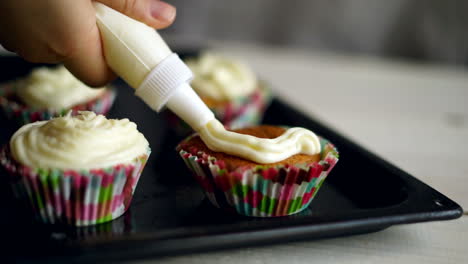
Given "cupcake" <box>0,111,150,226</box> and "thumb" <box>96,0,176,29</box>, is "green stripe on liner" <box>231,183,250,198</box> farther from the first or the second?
"thumb" <box>96,0,176,29</box>

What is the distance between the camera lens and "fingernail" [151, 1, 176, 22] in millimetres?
964

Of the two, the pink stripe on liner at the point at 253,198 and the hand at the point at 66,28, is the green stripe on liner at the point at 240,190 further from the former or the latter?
the hand at the point at 66,28

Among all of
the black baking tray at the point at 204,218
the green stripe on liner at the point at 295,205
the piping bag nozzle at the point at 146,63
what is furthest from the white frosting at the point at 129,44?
the green stripe on liner at the point at 295,205

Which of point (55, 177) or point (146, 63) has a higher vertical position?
point (146, 63)

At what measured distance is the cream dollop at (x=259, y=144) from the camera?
0.90 metres

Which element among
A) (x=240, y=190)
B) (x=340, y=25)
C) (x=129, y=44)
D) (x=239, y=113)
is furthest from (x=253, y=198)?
(x=340, y=25)

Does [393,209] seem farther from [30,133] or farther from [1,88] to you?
[1,88]

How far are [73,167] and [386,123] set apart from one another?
1102 mm

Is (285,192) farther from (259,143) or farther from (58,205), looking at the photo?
(58,205)

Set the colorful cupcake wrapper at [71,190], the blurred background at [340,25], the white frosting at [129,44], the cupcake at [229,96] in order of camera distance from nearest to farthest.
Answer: the colorful cupcake wrapper at [71,190]
the white frosting at [129,44]
the cupcake at [229,96]
the blurred background at [340,25]

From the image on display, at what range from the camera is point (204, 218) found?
91 centimetres

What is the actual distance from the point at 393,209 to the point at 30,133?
0.62 metres

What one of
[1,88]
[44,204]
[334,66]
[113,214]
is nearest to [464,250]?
[113,214]

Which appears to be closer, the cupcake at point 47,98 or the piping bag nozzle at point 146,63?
the piping bag nozzle at point 146,63
